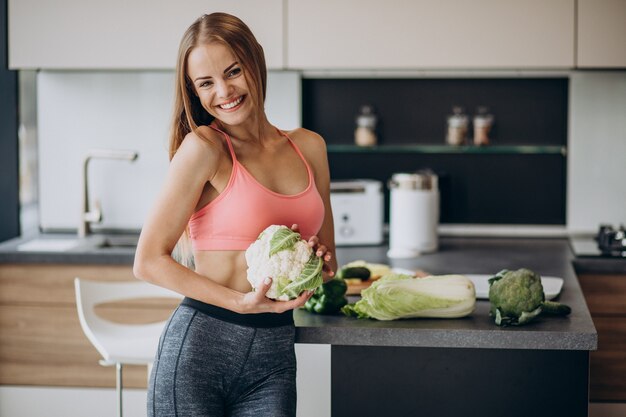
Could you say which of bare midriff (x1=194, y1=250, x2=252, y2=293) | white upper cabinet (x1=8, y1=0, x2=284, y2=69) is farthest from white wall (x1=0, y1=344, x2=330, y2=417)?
bare midriff (x1=194, y1=250, x2=252, y2=293)

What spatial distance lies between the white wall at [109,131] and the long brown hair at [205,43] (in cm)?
216

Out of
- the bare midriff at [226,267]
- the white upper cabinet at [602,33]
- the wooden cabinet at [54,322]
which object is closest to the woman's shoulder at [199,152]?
the bare midriff at [226,267]

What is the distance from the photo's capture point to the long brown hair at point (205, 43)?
1.82 meters

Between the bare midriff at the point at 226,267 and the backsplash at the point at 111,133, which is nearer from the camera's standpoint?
the bare midriff at the point at 226,267

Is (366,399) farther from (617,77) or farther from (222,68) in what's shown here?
(617,77)

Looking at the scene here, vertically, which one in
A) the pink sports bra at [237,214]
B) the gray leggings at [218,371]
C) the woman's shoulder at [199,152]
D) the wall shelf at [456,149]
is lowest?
the gray leggings at [218,371]

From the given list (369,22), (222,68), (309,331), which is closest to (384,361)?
(309,331)

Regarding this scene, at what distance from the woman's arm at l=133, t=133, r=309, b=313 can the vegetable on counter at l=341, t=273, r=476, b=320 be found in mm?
351

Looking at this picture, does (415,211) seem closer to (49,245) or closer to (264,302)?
(49,245)

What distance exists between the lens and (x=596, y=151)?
3898mm

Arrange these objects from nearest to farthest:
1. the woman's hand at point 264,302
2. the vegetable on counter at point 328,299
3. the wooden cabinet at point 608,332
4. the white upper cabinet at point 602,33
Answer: the woman's hand at point 264,302, the vegetable on counter at point 328,299, the wooden cabinet at point 608,332, the white upper cabinet at point 602,33

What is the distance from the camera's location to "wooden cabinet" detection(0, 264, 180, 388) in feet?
11.4

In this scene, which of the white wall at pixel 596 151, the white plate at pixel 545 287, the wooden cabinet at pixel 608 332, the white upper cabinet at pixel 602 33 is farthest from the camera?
the white wall at pixel 596 151

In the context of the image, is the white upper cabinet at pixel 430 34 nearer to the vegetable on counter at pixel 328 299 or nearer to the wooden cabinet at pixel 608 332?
the wooden cabinet at pixel 608 332
